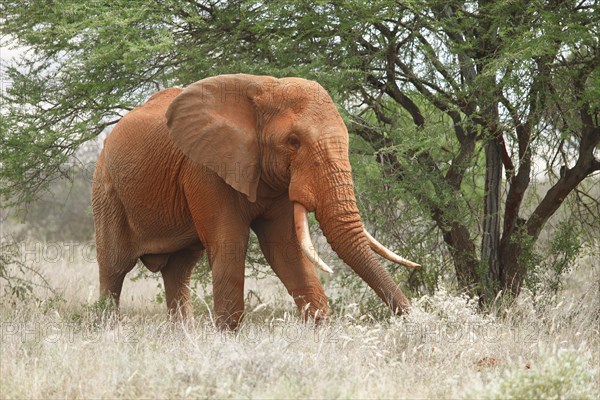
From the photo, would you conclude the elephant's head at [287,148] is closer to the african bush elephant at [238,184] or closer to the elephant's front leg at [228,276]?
the african bush elephant at [238,184]

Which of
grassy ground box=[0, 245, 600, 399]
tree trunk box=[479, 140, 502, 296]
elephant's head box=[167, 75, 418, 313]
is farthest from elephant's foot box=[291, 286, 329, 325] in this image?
tree trunk box=[479, 140, 502, 296]

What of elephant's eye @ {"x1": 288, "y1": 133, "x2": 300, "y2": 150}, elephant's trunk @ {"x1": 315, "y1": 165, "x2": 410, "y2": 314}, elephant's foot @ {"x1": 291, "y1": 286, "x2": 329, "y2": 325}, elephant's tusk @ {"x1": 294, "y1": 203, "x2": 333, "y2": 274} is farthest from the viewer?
elephant's foot @ {"x1": 291, "y1": 286, "x2": 329, "y2": 325}

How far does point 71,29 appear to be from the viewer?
1011cm

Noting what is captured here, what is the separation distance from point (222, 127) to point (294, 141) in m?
0.68

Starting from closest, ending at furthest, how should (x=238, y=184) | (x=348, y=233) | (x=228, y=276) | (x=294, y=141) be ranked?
(x=348, y=233)
(x=294, y=141)
(x=238, y=184)
(x=228, y=276)

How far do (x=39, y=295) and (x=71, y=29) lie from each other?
479 cm

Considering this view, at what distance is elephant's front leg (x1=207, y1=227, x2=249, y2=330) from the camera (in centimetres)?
844

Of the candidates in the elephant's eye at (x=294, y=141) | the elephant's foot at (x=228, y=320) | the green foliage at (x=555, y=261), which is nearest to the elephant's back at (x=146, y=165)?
the elephant's foot at (x=228, y=320)

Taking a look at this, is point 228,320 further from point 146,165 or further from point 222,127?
point 146,165

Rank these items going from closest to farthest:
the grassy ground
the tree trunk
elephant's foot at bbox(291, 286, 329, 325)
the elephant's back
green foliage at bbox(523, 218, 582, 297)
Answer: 1. the grassy ground
2. elephant's foot at bbox(291, 286, 329, 325)
3. the elephant's back
4. green foliage at bbox(523, 218, 582, 297)
5. the tree trunk

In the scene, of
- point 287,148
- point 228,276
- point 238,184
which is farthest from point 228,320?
point 287,148

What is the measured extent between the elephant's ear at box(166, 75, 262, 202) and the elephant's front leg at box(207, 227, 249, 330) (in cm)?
45

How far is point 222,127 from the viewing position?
27.8ft

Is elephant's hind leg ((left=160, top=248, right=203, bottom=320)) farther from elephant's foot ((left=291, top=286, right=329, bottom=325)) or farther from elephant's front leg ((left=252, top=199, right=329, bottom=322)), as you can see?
elephant's foot ((left=291, top=286, right=329, bottom=325))
